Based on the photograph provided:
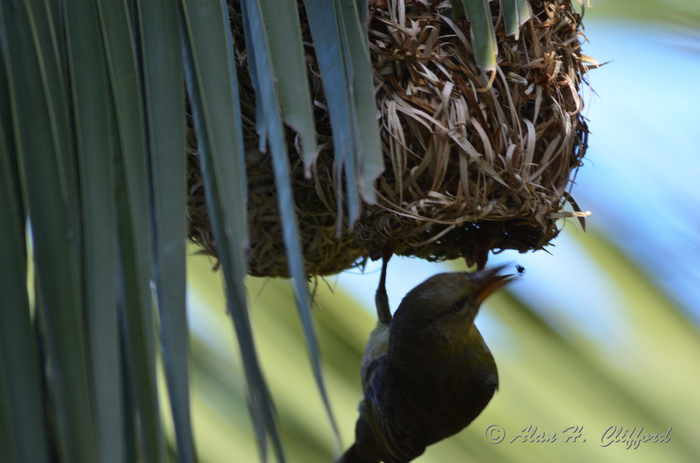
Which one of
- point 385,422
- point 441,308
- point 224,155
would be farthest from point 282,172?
point 385,422

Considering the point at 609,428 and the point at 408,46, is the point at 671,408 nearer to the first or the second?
the point at 609,428

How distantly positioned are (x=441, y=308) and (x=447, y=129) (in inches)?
12.6

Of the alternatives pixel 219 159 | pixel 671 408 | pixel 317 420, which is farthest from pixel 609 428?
pixel 219 159

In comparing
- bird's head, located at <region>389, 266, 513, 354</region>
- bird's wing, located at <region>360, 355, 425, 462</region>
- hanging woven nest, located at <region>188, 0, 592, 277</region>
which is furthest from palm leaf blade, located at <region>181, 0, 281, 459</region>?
bird's wing, located at <region>360, 355, 425, 462</region>

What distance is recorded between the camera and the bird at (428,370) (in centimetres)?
97

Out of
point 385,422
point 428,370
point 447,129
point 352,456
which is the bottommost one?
point 352,456

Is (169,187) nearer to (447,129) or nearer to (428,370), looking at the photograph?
(447,129)

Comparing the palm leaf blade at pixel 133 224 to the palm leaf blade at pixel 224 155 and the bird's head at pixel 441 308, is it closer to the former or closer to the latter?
the palm leaf blade at pixel 224 155

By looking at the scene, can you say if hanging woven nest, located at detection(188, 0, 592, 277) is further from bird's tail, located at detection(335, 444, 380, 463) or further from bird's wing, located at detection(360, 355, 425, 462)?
bird's tail, located at detection(335, 444, 380, 463)

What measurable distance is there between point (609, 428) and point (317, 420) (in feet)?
2.95

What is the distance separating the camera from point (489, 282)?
97 cm

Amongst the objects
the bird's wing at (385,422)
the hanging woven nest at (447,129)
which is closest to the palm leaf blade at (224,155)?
the hanging woven nest at (447,129)

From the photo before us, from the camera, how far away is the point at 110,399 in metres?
0.43

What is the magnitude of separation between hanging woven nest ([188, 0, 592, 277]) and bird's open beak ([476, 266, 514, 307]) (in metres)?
0.10
